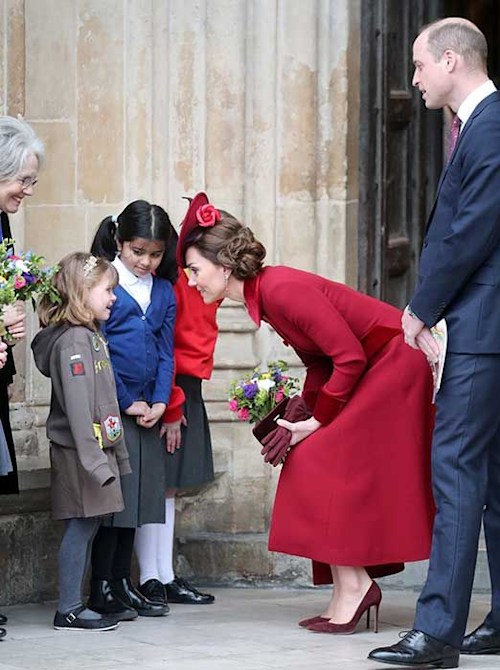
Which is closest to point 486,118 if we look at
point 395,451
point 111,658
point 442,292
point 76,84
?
point 442,292

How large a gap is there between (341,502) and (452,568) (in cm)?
67

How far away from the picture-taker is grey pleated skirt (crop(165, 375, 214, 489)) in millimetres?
6953

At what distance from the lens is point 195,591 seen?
6.88 m

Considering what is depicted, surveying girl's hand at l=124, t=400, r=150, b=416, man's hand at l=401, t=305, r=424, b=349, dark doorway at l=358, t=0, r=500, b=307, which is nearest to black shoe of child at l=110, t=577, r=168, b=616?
girl's hand at l=124, t=400, r=150, b=416

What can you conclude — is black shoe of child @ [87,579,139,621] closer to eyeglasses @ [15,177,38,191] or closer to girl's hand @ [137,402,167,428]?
girl's hand @ [137,402,167,428]

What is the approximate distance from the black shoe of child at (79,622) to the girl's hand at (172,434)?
2.73 feet

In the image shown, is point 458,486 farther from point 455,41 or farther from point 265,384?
point 455,41

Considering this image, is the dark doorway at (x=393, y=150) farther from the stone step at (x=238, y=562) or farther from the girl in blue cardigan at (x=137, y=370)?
the girl in blue cardigan at (x=137, y=370)

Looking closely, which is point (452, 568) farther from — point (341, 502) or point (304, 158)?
point (304, 158)

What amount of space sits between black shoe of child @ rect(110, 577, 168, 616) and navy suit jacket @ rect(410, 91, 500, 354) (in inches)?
67.3

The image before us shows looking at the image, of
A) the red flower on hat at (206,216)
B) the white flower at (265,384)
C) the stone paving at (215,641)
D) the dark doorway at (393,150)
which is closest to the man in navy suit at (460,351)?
the stone paving at (215,641)

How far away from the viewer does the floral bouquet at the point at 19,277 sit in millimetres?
5707

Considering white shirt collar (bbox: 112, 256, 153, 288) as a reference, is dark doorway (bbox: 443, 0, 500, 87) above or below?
above

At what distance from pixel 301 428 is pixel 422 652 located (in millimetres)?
979
